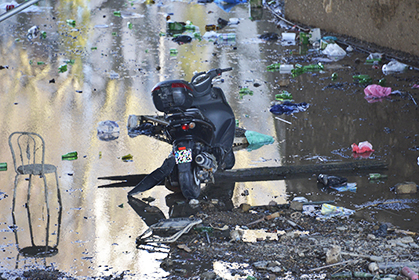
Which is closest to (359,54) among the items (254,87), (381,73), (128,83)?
(381,73)

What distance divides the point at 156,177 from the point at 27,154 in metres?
1.16

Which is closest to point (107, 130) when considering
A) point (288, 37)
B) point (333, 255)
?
point (333, 255)

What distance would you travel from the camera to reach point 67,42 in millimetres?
12375

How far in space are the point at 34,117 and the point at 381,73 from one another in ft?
17.9

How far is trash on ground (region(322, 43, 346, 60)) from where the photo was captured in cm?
1062

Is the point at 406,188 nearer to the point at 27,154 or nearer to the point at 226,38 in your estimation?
the point at 27,154

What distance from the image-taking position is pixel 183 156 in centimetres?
514

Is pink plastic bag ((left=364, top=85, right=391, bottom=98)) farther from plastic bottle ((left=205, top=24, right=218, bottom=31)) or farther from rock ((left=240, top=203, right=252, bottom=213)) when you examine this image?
plastic bottle ((left=205, top=24, right=218, bottom=31))

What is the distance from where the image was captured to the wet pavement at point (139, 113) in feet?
16.0

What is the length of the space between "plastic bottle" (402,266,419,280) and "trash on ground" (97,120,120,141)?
4.18 metres

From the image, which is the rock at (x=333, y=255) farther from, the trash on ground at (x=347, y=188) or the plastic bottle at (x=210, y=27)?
the plastic bottle at (x=210, y=27)

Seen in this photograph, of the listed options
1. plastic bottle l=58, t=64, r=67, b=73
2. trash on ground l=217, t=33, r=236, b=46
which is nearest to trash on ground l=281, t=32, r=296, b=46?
trash on ground l=217, t=33, r=236, b=46

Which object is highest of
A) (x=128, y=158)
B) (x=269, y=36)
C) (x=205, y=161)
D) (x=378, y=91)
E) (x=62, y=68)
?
(x=205, y=161)

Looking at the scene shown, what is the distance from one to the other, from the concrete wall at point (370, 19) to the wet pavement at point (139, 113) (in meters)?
0.68
